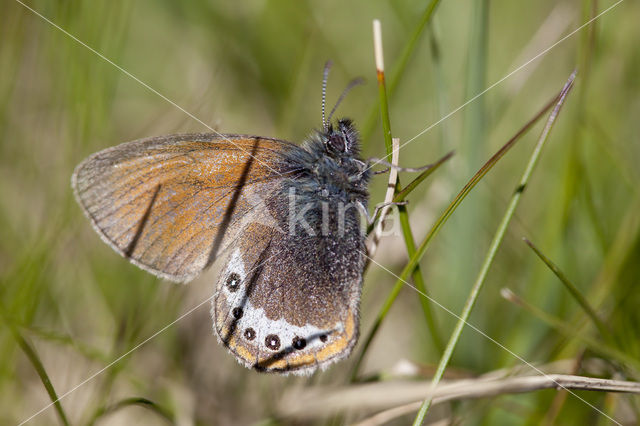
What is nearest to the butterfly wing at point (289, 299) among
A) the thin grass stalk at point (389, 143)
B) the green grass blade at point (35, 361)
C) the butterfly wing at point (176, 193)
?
the butterfly wing at point (176, 193)

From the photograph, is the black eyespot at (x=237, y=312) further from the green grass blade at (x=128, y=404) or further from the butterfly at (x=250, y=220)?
the green grass blade at (x=128, y=404)

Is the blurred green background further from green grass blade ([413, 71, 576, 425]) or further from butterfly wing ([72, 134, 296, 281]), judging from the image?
green grass blade ([413, 71, 576, 425])

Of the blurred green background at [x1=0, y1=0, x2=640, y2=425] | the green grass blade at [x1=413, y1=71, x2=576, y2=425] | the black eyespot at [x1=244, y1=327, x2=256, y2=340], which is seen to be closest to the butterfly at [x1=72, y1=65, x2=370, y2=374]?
the black eyespot at [x1=244, y1=327, x2=256, y2=340]

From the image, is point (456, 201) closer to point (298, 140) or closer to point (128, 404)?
point (128, 404)

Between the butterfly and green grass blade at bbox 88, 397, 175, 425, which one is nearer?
green grass blade at bbox 88, 397, 175, 425

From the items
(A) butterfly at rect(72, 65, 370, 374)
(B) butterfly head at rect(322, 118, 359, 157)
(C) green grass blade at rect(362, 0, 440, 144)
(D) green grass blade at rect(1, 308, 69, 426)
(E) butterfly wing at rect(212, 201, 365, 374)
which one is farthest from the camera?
(B) butterfly head at rect(322, 118, 359, 157)

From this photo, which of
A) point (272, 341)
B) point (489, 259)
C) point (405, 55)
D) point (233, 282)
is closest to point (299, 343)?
point (272, 341)

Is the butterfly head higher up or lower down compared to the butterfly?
higher up

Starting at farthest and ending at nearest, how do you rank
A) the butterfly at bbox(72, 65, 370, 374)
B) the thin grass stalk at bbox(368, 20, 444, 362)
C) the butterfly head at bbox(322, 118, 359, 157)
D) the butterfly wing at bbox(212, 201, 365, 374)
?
the butterfly head at bbox(322, 118, 359, 157) → the butterfly at bbox(72, 65, 370, 374) → the butterfly wing at bbox(212, 201, 365, 374) → the thin grass stalk at bbox(368, 20, 444, 362)
